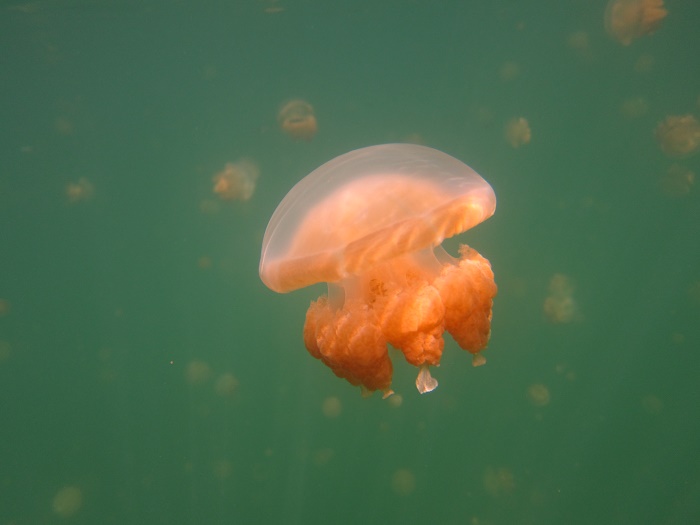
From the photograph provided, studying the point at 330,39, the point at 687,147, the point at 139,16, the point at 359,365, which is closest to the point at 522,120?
the point at 687,147

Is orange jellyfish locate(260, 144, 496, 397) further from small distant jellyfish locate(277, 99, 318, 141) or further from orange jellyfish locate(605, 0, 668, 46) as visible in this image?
orange jellyfish locate(605, 0, 668, 46)

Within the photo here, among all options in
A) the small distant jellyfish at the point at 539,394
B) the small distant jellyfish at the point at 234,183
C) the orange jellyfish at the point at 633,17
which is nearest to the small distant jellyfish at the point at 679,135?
the orange jellyfish at the point at 633,17

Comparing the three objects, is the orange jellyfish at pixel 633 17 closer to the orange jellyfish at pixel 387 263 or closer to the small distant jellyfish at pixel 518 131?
the small distant jellyfish at pixel 518 131

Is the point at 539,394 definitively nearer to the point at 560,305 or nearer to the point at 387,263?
the point at 560,305

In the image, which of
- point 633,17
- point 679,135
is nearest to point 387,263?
point 679,135

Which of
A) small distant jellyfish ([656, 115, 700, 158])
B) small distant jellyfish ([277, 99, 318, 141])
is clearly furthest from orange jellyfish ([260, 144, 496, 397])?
small distant jellyfish ([656, 115, 700, 158])

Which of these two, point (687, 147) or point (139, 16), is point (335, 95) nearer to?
point (139, 16)
